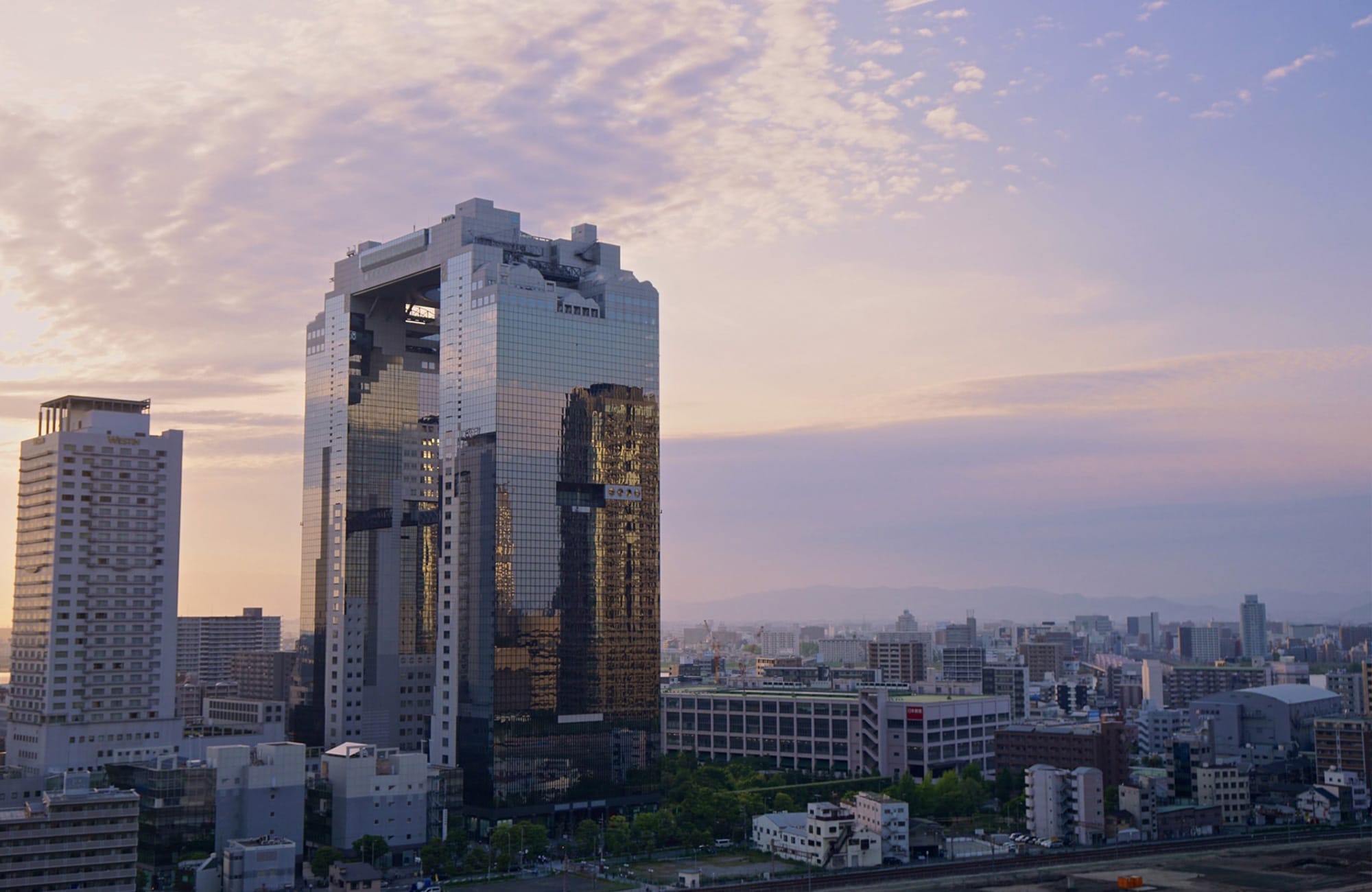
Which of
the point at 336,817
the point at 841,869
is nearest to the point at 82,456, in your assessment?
the point at 336,817

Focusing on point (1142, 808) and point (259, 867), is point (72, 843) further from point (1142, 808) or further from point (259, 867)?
point (1142, 808)

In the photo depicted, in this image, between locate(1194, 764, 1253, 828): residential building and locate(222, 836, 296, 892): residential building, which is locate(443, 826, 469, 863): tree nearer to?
locate(222, 836, 296, 892): residential building

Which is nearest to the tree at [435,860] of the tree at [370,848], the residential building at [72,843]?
the tree at [370,848]

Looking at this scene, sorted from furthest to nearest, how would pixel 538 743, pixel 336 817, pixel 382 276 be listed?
pixel 382 276
pixel 538 743
pixel 336 817

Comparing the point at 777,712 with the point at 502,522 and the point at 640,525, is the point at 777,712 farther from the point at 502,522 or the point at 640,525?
the point at 502,522

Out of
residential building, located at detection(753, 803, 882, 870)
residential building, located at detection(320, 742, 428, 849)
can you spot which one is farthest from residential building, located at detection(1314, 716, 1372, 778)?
residential building, located at detection(320, 742, 428, 849)

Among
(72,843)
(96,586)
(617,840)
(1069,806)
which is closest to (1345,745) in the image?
(1069,806)
